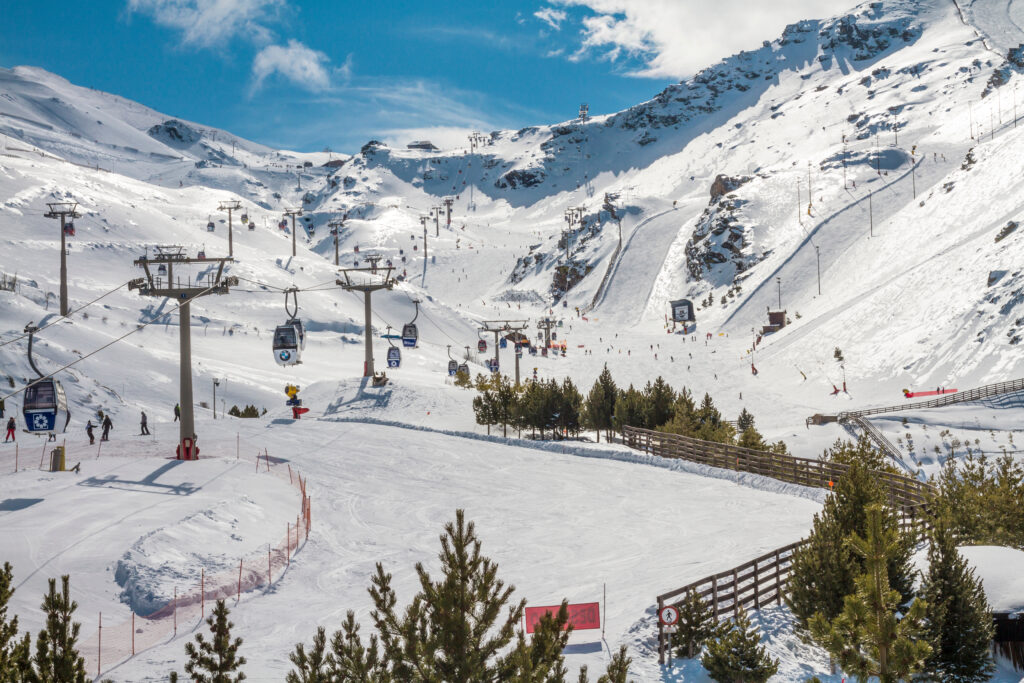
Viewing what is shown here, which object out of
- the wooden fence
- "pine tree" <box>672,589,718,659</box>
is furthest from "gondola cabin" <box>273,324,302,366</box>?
"pine tree" <box>672,589,718,659</box>

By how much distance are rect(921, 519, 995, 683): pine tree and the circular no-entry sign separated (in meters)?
4.72

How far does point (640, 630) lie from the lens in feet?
60.5

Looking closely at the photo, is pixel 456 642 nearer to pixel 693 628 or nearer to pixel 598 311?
pixel 693 628

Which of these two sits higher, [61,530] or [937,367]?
[937,367]

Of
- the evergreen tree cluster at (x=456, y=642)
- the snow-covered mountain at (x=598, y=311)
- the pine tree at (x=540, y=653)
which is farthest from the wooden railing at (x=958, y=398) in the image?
the evergreen tree cluster at (x=456, y=642)

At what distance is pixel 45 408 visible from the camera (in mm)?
26703

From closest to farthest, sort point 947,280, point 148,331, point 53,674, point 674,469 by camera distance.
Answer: point 53,674 < point 674,469 < point 148,331 < point 947,280

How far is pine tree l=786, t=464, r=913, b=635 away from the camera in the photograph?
54.4 feet

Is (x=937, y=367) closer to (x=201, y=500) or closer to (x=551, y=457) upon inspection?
(x=551, y=457)

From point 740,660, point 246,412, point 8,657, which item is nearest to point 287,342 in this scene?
point 246,412

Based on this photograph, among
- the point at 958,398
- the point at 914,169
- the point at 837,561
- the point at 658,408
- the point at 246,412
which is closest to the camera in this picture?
the point at 837,561

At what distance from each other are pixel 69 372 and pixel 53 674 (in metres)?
46.0

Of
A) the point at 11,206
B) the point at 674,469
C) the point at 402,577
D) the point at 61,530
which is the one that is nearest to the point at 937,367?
the point at 674,469

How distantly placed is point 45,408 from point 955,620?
86.0 feet
